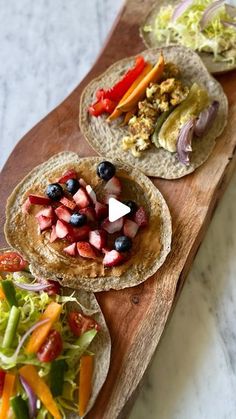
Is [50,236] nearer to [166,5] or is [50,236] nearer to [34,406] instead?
[34,406]

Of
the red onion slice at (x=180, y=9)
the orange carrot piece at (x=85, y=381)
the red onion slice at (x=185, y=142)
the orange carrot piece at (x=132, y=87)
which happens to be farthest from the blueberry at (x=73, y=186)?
the red onion slice at (x=180, y=9)

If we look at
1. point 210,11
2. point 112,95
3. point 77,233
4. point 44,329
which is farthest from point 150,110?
point 44,329

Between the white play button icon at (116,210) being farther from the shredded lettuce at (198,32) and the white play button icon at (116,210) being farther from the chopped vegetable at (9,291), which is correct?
the shredded lettuce at (198,32)

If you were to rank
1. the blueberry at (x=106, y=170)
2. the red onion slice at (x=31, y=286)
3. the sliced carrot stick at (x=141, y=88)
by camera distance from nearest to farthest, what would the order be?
the red onion slice at (x=31, y=286) → the blueberry at (x=106, y=170) → the sliced carrot stick at (x=141, y=88)

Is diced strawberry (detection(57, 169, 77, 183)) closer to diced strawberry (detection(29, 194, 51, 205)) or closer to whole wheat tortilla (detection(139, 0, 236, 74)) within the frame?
diced strawberry (detection(29, 194, 51, 205))

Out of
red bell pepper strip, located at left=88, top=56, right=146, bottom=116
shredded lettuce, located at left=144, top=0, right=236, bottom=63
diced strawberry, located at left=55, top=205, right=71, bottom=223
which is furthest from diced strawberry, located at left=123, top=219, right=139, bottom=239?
shredded lettuce, located at left=144, top=0, right=236, bottom=63

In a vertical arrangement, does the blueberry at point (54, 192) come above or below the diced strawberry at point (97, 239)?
above
